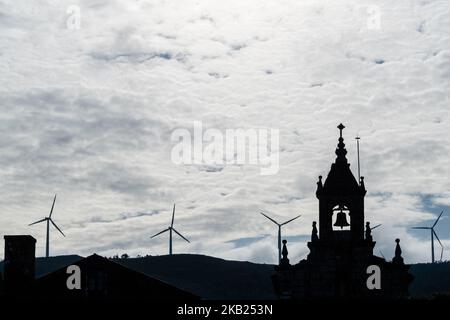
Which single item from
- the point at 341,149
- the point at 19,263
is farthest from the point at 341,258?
the point at 19,263

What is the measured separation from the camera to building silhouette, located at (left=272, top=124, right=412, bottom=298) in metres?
58.5

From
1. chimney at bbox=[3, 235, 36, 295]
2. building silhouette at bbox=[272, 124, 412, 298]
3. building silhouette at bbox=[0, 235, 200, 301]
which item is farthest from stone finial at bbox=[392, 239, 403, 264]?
chimney at bbox=[3, 235, 36, 295]

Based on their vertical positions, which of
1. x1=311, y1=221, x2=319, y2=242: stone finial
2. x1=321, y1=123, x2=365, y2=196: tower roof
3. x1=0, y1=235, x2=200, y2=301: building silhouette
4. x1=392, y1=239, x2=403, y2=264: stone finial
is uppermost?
x1=321, y1=123, x2=365, y2=196: tower roof

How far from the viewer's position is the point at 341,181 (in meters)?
59.3

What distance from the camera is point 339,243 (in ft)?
197

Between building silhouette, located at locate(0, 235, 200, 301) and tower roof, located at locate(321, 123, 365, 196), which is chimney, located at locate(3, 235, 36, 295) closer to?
building silhouette, located at locate(0, 235, 200, 301)

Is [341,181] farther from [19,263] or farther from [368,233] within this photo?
[19,263]

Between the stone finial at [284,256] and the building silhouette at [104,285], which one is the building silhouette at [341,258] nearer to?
A: the stone finial at [284,256]

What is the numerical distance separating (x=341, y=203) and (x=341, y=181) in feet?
5.58

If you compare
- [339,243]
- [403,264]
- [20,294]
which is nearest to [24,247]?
[20,294]

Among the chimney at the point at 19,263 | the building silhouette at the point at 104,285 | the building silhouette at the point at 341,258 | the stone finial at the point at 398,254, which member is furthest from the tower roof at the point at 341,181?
the chimney at the point at 19,263
